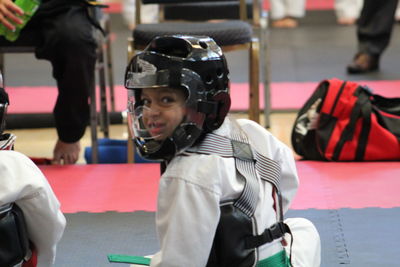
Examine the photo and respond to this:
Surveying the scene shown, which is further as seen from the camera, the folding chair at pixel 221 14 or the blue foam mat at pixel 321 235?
the folding chair at pixel 221 14

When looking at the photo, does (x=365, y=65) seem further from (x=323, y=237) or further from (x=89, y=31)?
(x=323, y=237)

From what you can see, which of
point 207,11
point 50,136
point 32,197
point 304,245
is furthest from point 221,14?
point 32,197

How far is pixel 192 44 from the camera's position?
1979 millimetres

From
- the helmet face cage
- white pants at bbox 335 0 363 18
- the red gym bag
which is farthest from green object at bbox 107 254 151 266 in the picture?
white pants at bbox 335 0 363 18

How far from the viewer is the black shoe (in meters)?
5.89

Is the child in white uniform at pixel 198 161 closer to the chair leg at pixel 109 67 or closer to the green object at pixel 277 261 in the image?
the green object at pixel 277 261

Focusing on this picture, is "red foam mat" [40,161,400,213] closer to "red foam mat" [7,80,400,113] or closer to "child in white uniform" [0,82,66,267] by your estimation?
"child in white uniform" [0,82,66,267]

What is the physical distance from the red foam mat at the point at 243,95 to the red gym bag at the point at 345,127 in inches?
48.4

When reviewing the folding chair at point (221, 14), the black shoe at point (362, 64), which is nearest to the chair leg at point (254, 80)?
the folding chair at point (221, 14)

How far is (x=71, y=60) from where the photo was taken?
136 inches

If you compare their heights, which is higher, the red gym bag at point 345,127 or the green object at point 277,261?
the green object at point 277,261

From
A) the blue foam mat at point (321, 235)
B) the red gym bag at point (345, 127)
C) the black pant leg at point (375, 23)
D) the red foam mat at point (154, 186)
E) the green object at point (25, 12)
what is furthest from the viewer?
the black pant leg at point (375, 23)

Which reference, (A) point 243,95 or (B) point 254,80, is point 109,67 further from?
(B) point 254,80

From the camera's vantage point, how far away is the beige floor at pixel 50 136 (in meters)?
4.25
